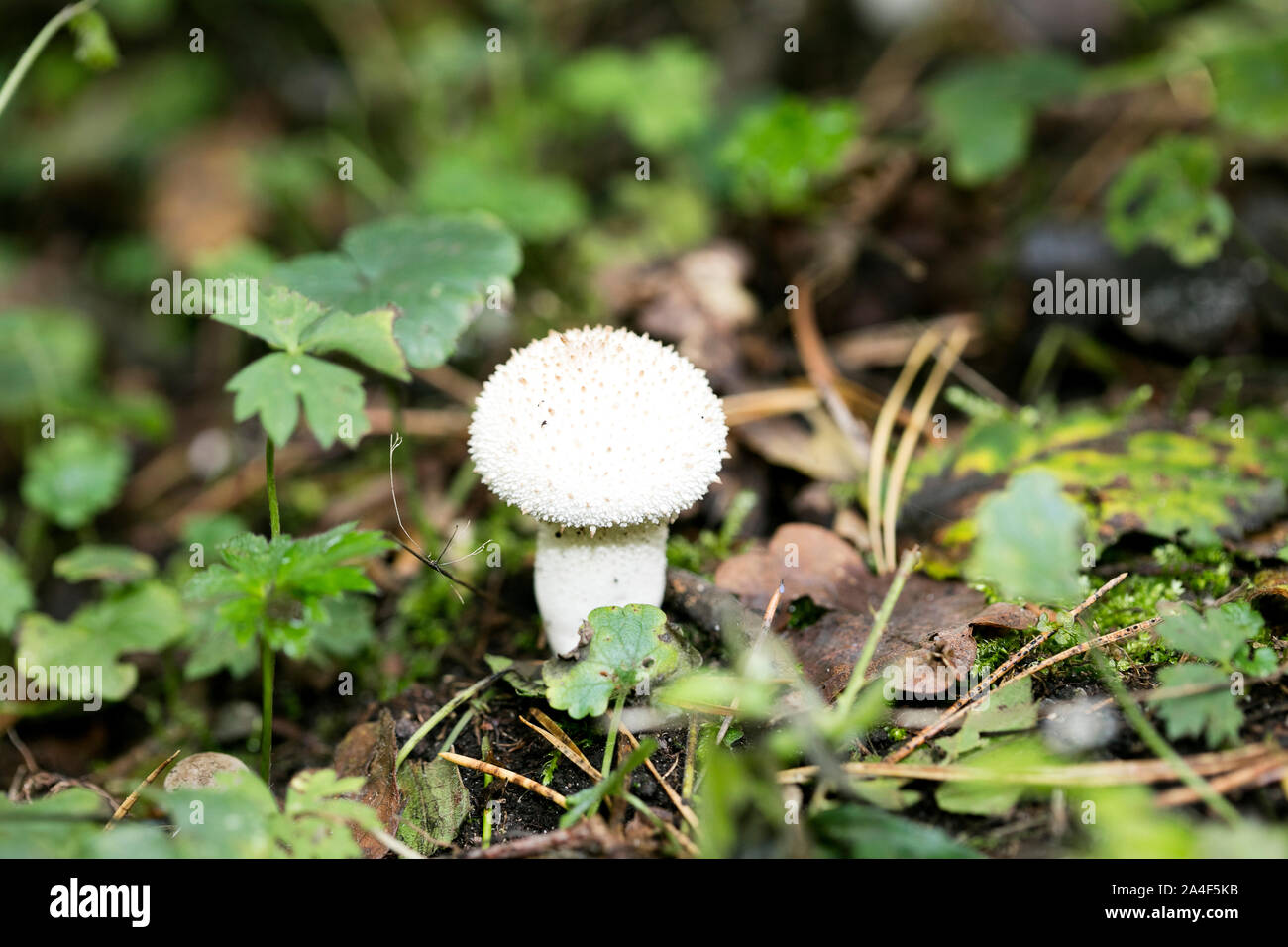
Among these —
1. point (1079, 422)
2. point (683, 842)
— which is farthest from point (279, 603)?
point (1079, 422)

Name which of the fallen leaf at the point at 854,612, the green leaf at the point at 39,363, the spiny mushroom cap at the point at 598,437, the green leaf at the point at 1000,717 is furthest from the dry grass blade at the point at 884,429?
the green leaf at the point at 39,363

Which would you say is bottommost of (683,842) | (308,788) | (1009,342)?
(683,842)

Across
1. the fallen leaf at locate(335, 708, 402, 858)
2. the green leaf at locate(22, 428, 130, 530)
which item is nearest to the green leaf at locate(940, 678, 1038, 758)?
the fallen leaf at locate(335, 708, 402, 858)

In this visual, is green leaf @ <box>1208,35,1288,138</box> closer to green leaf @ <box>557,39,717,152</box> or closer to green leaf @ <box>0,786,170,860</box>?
green leaf @ <box>557,39,717,152</box>

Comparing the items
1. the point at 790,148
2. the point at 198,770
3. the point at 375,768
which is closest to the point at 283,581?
the point at 375,768

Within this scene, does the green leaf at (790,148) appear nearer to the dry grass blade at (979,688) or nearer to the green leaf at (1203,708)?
the dry grass blade at (979,688)

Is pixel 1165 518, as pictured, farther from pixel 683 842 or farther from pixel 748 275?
pixel 748 275
